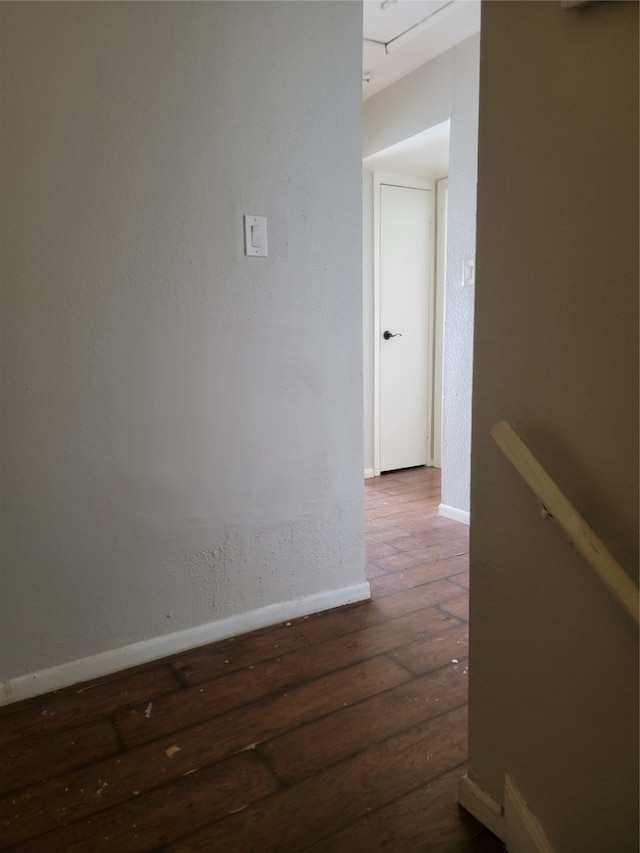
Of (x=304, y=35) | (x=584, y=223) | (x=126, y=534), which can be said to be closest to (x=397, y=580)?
(x=126, y=534)

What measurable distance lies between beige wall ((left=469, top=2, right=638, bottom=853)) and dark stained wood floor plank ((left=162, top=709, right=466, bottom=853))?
27cm

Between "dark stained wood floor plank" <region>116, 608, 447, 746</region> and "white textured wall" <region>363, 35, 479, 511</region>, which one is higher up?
"white textured wall" <region>363, 35, 479, 511</region>

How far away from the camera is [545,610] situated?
3.29 ft

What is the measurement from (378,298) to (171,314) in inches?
99.8

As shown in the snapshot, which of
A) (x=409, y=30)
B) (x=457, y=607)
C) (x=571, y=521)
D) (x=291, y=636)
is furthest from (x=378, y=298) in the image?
(x=571, y=521)

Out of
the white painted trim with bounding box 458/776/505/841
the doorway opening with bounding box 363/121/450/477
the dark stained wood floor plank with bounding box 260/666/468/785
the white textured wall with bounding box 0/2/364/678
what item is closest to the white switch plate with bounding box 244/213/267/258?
the white textured wall with bounding box 0/2/364/678

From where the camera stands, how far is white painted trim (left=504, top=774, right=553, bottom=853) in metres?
1.05

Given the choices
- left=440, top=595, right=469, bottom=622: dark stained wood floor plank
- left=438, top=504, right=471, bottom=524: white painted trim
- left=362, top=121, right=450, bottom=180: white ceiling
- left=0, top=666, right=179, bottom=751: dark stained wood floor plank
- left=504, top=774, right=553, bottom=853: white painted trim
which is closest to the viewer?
left=504, top=774, right=553, bottom=853: white painted trim

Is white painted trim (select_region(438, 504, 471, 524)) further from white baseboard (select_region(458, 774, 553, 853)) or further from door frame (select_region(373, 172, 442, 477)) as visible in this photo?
white baseboard (select_region(458, 774, 553, 853))

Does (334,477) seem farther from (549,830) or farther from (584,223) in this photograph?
(584,223)

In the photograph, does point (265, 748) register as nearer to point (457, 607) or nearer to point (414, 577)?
point (457, 607)

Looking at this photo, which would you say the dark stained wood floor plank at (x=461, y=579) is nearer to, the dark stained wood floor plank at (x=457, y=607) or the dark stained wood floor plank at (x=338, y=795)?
the dark stained wood floor plank at (x=457, y=607)

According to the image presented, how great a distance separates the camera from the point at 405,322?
424cm

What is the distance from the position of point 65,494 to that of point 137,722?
0.65 meters
